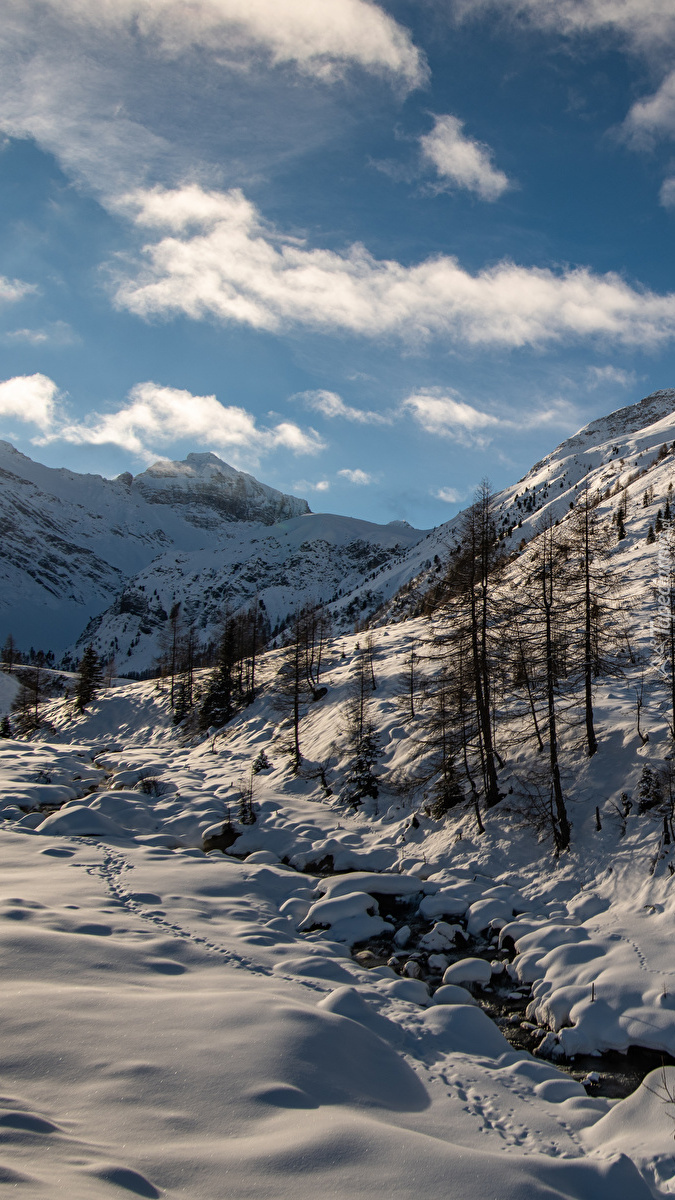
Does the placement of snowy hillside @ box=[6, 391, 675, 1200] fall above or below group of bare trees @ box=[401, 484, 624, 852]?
below

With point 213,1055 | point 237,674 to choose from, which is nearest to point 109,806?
point 213,1055

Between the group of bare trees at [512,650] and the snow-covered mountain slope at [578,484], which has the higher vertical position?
the snow-covered mountain slope at [578,484]

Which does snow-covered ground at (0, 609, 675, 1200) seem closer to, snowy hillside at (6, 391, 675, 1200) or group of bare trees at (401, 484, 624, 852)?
snowy hillside at (6, 391, 675, 1200)

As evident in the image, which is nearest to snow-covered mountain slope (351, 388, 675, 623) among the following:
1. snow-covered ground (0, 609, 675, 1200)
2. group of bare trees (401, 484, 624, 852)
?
group of bare trees (401, 484, 624, 852)

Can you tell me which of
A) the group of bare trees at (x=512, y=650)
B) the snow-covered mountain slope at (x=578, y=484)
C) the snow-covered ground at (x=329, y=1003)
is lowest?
the snow-covered ground at (x=329, y=1003)

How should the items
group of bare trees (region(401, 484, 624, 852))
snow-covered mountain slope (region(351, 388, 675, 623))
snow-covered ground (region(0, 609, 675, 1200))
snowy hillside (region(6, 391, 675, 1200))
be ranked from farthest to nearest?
snow-covered mountain slope (region(351, 388, 675, 623)), group of bare trees (region(401, 484, 624, 852)), snowy hillside (region(6, 391, 675, 1200)), snow-covered ground (region(0, 609, 675, 1200))

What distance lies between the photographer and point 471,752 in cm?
2452

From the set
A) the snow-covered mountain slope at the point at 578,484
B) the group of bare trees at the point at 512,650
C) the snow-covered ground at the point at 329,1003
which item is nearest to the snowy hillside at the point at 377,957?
the snow-covered ground at the point at 329,1003

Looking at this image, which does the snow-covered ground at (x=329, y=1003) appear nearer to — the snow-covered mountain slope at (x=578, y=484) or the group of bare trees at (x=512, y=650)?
the group of bare trees at (x=512, y=650)

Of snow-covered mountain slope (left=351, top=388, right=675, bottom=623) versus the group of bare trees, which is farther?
snow-covered mountain slope (left=351, top=388, right=675, bottom=623)

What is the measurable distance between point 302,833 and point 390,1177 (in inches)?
721

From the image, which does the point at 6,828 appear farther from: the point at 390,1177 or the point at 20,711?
the point at 20,711

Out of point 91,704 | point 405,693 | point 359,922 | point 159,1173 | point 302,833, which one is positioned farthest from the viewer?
point 91,704

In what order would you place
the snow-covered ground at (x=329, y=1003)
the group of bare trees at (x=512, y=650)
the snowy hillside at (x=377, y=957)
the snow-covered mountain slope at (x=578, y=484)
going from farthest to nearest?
the snow-covered mountain slope at (x=578, y=484) < the group of bare trees at (x=512, y=650) < the snowy hillside at (x=377, y=957) < the snow-covered ground at (x=329, y=1003)
